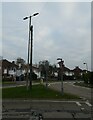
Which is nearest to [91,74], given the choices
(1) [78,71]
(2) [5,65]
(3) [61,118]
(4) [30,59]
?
(4) [30,59]

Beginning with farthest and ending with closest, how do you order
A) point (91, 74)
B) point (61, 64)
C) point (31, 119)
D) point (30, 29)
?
point (91, 74) < point (30, 29) < point (61, 64) < point (31, 119)

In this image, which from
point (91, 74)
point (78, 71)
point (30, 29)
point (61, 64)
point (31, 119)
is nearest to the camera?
point (31, 119)

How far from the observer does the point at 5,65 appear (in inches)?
4776

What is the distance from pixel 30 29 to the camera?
30188 millimetres

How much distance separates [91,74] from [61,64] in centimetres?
3011

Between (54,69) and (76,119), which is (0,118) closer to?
(76,119)

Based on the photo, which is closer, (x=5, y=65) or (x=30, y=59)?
(x=30, y=59)

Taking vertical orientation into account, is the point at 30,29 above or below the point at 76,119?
above

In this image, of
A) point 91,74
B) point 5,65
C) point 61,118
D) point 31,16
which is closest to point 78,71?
point 5,65

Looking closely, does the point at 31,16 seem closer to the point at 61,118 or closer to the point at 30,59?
the point at 30,59

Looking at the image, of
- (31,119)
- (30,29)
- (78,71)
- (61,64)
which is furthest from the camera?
(78,71)

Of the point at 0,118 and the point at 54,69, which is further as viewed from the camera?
the point at 54,69

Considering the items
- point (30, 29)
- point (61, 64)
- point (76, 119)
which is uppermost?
point (30, 29)

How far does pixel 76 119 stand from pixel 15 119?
2.29 metres
